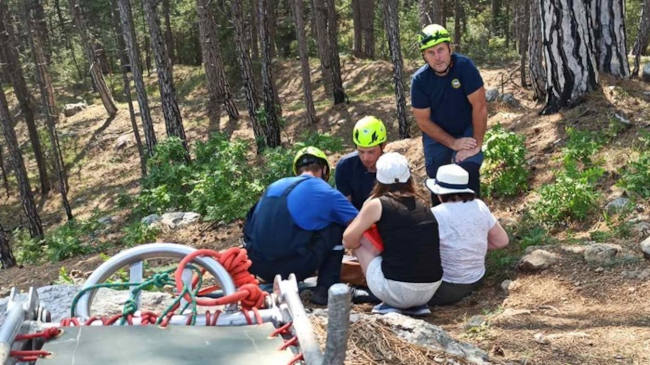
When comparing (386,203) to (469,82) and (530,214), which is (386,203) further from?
(530,214)

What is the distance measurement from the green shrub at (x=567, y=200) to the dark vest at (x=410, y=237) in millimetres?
2273

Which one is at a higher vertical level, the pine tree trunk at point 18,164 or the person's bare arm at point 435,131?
the person's bare arm at point 435,131

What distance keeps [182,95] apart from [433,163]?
70.8 ft

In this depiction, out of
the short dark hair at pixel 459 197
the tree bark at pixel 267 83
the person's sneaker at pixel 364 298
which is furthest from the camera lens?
the tree bark at pixel 267 83

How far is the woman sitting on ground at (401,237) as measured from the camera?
448 centimetres

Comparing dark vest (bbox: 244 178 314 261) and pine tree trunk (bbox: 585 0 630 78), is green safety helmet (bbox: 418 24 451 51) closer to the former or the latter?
dark vest (bbox: 244 178 314 261)

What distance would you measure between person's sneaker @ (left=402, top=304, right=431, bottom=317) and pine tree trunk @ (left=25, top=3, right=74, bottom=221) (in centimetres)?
1420

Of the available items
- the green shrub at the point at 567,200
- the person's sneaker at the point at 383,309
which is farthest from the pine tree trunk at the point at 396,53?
the person's sneaker at the point at 383,309

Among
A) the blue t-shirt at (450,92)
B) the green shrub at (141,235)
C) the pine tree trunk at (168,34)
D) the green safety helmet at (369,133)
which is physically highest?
the pine tree trunk at (168,34)

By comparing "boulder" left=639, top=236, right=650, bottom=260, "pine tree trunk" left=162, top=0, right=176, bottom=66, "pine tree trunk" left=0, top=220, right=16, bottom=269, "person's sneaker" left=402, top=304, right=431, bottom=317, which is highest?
"pine tree trunk" left=162, top=0, right=176, bottom=66

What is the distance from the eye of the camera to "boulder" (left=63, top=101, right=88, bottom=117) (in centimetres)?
2641

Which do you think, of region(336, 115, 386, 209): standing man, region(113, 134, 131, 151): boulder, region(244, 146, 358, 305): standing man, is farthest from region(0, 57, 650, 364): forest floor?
region(113, 134, 131, 151): boulder

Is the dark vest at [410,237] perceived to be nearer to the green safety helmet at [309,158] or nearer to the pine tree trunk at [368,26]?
the green safety helmet at [309,158]

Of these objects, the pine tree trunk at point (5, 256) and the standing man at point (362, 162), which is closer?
the standing man at point (362, 162)
